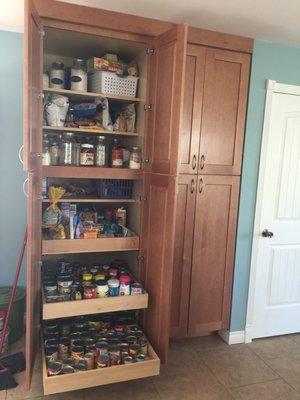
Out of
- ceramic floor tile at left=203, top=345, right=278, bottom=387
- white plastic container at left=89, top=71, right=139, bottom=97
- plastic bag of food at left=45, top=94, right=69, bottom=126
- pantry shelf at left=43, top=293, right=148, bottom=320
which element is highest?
white plastic container at left=89, top=71, right=139, bottom=97

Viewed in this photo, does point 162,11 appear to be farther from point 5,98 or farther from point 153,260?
point 153,260

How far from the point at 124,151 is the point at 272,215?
122 cm

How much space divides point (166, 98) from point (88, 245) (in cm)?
102

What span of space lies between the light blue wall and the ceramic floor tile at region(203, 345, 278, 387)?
0.61ft

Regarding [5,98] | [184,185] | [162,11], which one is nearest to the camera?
[162,11]

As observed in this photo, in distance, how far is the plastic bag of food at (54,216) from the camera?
2.05m

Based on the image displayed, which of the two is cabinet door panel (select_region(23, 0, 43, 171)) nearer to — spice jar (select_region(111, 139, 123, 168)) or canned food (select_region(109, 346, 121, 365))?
spice jar (select_region(111, 139, 123, 168))

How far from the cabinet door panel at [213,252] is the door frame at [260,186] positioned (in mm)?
175

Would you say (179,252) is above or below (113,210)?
below

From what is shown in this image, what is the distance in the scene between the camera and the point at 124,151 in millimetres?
2215

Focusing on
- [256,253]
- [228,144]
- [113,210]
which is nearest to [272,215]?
[256,253]

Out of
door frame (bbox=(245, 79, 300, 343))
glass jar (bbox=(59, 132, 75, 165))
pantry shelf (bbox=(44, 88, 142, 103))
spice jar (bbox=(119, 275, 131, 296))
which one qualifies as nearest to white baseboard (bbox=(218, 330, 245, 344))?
door frame (bbox=(245, 79, 300, 343))

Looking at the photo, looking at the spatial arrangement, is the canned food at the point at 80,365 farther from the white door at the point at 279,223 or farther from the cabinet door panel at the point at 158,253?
the white door at the point at 279,223

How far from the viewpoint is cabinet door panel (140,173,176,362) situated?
6.03 ft
